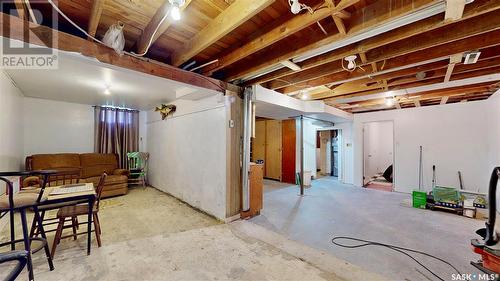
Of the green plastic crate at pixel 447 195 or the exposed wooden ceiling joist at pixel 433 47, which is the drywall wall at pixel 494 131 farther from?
the exposed wooden ceiling joist at pixel 433 47

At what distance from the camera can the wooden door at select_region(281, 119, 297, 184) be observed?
6605mm

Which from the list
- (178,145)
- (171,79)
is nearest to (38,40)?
(171,79)

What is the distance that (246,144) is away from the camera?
359 cm

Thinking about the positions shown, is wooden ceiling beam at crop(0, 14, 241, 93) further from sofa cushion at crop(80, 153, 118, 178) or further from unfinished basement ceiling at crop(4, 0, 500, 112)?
sofa cushion at crop(80, 153, 118, 178)

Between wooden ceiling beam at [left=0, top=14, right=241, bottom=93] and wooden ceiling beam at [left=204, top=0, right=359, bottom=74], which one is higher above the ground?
wooden ceiling beam at [left=204, top=0, right=359, bottom=74]

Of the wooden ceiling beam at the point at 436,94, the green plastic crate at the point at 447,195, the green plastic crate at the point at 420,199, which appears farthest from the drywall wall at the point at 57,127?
the green plastic crate at the point at 447,195

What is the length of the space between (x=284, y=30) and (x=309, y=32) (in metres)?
0.48

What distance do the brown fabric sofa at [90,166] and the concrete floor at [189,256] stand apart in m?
1.61

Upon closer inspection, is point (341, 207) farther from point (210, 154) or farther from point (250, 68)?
point (250, 68)

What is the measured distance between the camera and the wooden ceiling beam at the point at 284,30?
1665mm

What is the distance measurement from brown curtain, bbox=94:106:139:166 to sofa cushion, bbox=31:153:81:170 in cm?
67

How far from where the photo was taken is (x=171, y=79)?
281 centimetres

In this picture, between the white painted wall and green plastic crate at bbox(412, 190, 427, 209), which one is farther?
green plastic crate at bbox(412, 190, 427, 209)

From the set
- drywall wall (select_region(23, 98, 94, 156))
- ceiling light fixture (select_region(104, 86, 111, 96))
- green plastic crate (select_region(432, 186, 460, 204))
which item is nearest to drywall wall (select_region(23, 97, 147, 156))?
drywall wall (select_region(23, 98, 94, 156))
